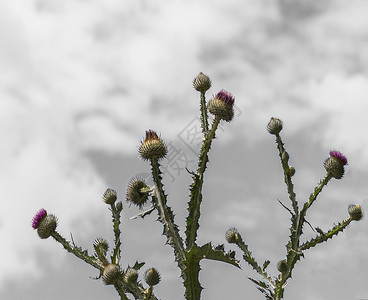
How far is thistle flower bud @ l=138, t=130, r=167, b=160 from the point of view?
25.3 ft

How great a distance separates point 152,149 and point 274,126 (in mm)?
3024

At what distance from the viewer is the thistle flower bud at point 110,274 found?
779cm

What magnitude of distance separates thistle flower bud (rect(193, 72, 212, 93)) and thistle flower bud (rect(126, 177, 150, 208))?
71.2 inches

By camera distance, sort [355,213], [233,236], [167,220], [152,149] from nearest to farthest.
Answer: [167,220] → [152,149] → [355,213] → [233,236]

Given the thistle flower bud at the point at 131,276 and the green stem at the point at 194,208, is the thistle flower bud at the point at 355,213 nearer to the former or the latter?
the green stem at the point at 194,208

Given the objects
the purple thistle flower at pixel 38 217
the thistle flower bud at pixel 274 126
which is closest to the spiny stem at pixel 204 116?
the thistle flower bud at pixel 274 126

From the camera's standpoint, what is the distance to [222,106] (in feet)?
26.9

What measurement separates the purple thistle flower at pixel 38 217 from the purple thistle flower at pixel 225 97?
11.8 ft

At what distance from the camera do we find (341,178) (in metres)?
9.57

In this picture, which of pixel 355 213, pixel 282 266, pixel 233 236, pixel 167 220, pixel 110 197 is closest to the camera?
pixel 167 220

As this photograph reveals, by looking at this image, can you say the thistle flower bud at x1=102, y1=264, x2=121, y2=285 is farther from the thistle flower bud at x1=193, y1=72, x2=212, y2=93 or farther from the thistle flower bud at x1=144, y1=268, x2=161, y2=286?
the thistle flower bud at x1=193, y1=72, x2=212, y2=93

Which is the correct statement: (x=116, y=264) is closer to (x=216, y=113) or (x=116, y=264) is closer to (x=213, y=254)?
(x=213, y=254)

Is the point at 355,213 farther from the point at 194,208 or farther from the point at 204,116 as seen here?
the point at 194,208

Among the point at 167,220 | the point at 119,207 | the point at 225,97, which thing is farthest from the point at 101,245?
the point at 225,97
